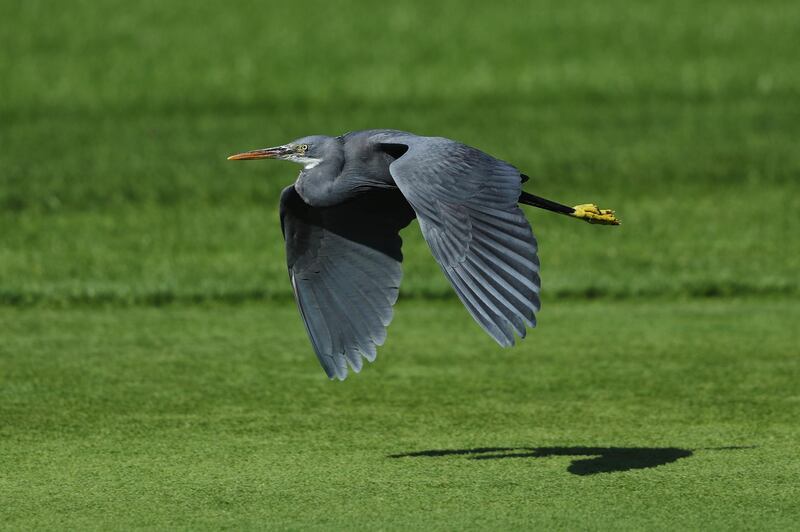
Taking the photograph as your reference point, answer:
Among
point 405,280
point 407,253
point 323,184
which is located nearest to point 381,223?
point 323,184

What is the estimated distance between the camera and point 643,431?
564cm

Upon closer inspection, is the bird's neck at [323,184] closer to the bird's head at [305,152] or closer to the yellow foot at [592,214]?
the bird's head at [305,152]

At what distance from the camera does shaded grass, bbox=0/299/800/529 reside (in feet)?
14.9

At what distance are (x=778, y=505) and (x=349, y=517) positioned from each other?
1284 millimetres

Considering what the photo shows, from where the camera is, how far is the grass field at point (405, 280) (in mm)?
4840

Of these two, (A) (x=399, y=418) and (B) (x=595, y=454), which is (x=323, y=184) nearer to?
(A) (x=399, y=418)

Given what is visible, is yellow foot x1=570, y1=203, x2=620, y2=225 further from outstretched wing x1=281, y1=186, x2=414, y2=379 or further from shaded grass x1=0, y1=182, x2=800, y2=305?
shaded grass x1=0, y1=182, x2=800, y2=305

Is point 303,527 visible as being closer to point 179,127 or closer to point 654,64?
point 179,127

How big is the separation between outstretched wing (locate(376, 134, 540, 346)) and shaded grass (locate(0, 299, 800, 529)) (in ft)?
1.98

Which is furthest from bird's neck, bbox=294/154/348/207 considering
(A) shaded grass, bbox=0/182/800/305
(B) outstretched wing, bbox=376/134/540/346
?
(A) shaded grass, bbox=0/182/800/305

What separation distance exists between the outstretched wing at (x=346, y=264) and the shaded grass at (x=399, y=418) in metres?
0.38

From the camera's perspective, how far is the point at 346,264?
5.76 m

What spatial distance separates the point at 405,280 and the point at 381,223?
3.12 meters

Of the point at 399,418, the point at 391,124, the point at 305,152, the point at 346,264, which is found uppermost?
the point at 305,152
